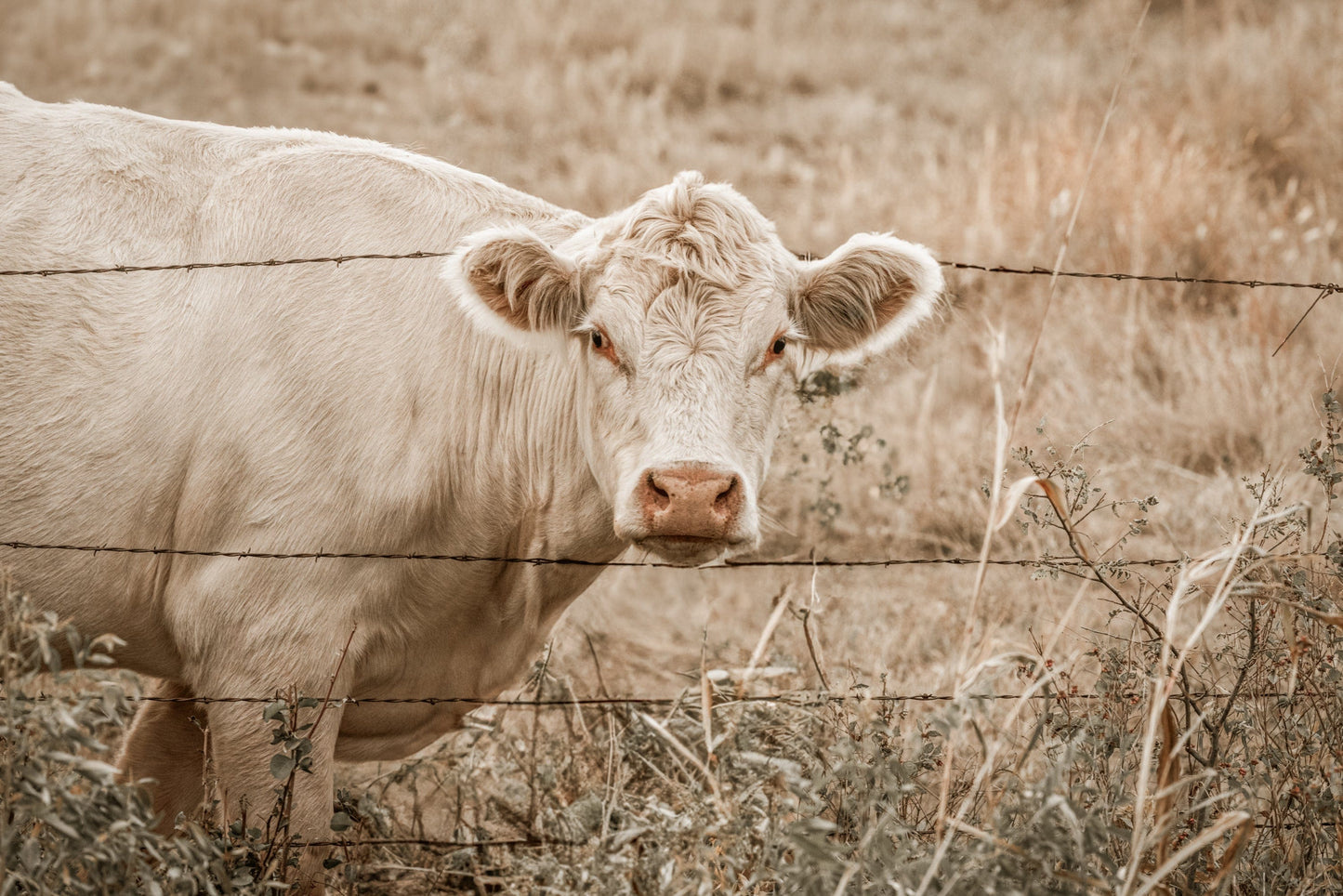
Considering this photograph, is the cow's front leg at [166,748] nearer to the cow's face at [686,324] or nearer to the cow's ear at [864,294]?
the cow's face at [686,324]

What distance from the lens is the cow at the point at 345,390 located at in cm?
334

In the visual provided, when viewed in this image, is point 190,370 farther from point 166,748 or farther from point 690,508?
point 690,508

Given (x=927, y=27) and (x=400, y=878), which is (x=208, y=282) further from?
(x=927, y=27)

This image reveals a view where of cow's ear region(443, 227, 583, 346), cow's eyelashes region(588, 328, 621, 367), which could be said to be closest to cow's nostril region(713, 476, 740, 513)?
cow's eyelashes region(588, 328, 621, 367)

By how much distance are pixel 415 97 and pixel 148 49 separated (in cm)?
319

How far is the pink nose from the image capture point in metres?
2.91

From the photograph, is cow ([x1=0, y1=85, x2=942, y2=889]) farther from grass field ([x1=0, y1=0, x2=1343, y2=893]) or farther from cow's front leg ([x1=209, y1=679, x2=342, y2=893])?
grass field ([x1=0, y1=0, x2=1343, y2=893])

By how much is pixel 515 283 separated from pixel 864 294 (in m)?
1.00

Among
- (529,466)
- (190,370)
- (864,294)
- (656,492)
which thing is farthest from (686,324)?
(190,370)

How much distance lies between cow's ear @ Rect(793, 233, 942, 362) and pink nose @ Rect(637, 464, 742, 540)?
2.42ft

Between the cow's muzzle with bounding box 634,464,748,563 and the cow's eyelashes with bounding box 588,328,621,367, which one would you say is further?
the cow's eyelashes with bounding box 588,328,621,367

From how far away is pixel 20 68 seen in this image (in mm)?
13109

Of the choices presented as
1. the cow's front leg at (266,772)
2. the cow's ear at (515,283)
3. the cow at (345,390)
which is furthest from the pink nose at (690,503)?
the cow's front leg at (266,772)

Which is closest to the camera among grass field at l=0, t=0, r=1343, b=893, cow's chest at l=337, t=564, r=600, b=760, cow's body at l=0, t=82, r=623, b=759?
grass field at l=0, t=0, r=1343, b=893
